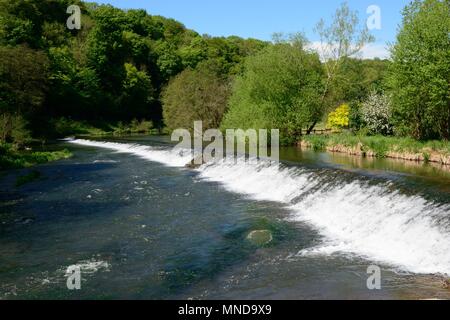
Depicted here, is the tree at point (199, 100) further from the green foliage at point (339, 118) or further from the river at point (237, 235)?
the river at point (237, 235)

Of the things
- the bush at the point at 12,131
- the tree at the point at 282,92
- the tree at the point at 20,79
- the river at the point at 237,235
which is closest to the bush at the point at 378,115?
the tree at the point at 282,92

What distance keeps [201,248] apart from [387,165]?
16.8 m

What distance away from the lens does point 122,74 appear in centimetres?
8662

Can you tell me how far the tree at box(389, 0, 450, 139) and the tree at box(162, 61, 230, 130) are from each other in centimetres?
2644

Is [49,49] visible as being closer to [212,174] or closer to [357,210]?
[212,174]

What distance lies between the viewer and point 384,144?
31.9 meters

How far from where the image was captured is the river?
11.0 meters

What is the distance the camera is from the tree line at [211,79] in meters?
31.3

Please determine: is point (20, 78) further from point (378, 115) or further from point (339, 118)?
point (378, 115)

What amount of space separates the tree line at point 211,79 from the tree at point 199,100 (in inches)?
5.3

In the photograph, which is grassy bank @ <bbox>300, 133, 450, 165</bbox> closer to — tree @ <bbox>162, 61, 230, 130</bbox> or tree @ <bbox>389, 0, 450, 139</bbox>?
tree @ <bbox>389, 0, 450, 139</bbox>

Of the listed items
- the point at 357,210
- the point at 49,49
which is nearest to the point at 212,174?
the point at 357,210
